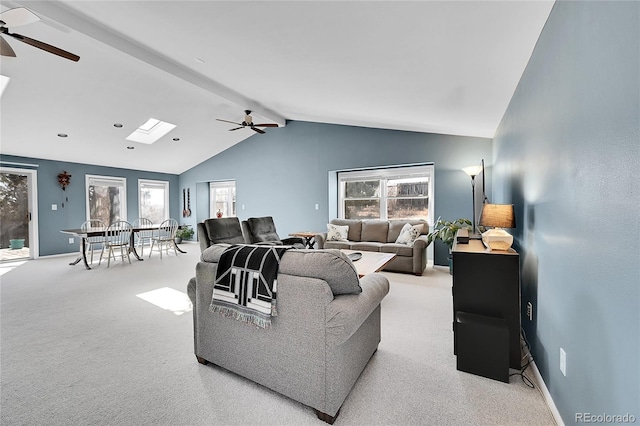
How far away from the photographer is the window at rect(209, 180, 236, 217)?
837 cm

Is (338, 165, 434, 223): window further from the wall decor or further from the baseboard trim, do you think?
the wall decor

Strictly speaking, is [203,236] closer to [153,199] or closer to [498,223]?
[498,223]

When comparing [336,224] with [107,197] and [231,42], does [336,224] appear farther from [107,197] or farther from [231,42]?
[107,197]

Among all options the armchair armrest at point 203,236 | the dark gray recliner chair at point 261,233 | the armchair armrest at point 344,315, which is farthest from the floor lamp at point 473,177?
the armchair armrest at point 203,236

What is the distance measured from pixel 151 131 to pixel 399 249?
5.88 m

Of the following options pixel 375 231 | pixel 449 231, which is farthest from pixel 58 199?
pixel 449 231

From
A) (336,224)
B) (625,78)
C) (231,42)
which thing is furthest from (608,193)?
(336,224)

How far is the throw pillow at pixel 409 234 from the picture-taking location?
4.69 m

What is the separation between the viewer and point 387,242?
16.9ft

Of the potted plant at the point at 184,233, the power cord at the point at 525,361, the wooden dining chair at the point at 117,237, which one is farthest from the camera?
the potted plant at the point at 184,233

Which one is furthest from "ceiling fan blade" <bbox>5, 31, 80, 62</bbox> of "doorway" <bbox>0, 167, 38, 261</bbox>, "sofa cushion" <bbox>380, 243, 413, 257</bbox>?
"doorway" <bbox>0, 167, 38, 261</bbox>

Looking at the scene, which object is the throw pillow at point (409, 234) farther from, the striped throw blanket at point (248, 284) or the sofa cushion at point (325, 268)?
the striped throw blanket at point (248, 284)

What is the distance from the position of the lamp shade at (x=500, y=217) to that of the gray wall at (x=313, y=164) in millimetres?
2970

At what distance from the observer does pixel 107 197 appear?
7.29 m
